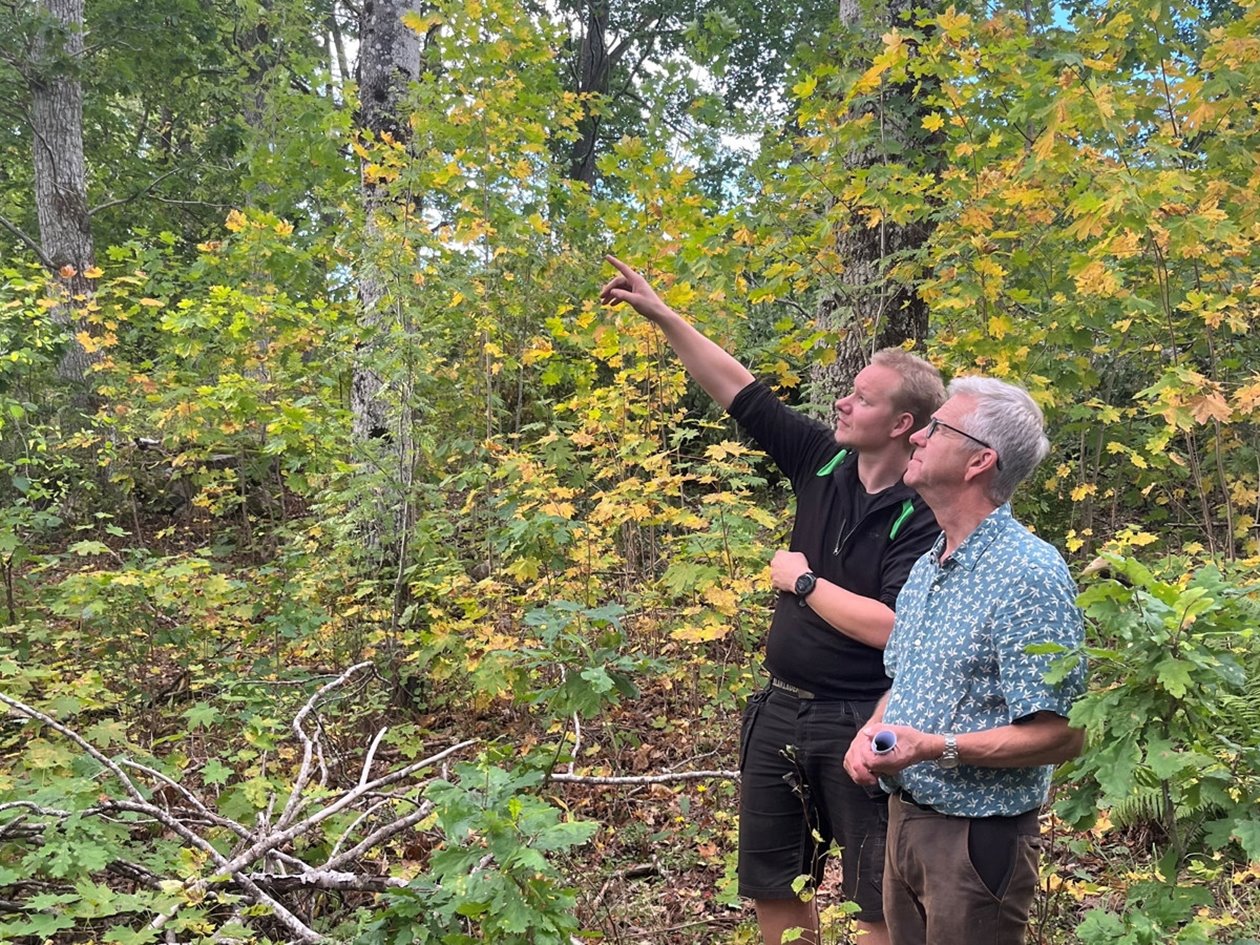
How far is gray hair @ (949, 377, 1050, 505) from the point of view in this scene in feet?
5.85

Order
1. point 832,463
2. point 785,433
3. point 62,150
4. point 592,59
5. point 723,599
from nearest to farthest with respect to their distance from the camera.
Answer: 1. point 832,463
2. point 785,433
3. point 723,599
4. point 62,150
5. point 592,59

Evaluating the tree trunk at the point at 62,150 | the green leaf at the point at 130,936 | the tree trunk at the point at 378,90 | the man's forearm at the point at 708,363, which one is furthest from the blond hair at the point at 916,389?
the tree trunk at the point at 62,150

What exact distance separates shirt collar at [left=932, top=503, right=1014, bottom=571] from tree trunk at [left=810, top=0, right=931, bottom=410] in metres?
2.52

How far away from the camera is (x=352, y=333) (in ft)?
16.3

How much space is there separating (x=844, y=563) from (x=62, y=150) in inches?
412

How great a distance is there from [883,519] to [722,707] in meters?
2.13

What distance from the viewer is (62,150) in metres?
9.27

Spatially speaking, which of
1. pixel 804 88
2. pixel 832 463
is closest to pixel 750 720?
pixel 832 463

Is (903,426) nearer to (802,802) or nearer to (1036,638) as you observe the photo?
(1036,638)

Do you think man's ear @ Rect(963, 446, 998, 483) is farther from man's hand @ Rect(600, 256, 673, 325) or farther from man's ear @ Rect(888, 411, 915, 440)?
man's hand @ Rect(600, 256, 673, 325)

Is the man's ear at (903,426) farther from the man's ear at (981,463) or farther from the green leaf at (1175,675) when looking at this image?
the green leaf at (1175,675)

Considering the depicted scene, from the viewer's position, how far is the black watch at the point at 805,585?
2.17 meters

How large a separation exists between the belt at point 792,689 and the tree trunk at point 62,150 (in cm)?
921

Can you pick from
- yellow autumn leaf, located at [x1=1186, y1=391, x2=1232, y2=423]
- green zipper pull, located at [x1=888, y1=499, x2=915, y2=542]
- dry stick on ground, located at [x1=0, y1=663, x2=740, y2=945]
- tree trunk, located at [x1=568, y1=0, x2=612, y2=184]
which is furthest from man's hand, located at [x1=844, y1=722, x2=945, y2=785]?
tree trunk, located at [x1=568, y1=0, x2=612, y2=184]
